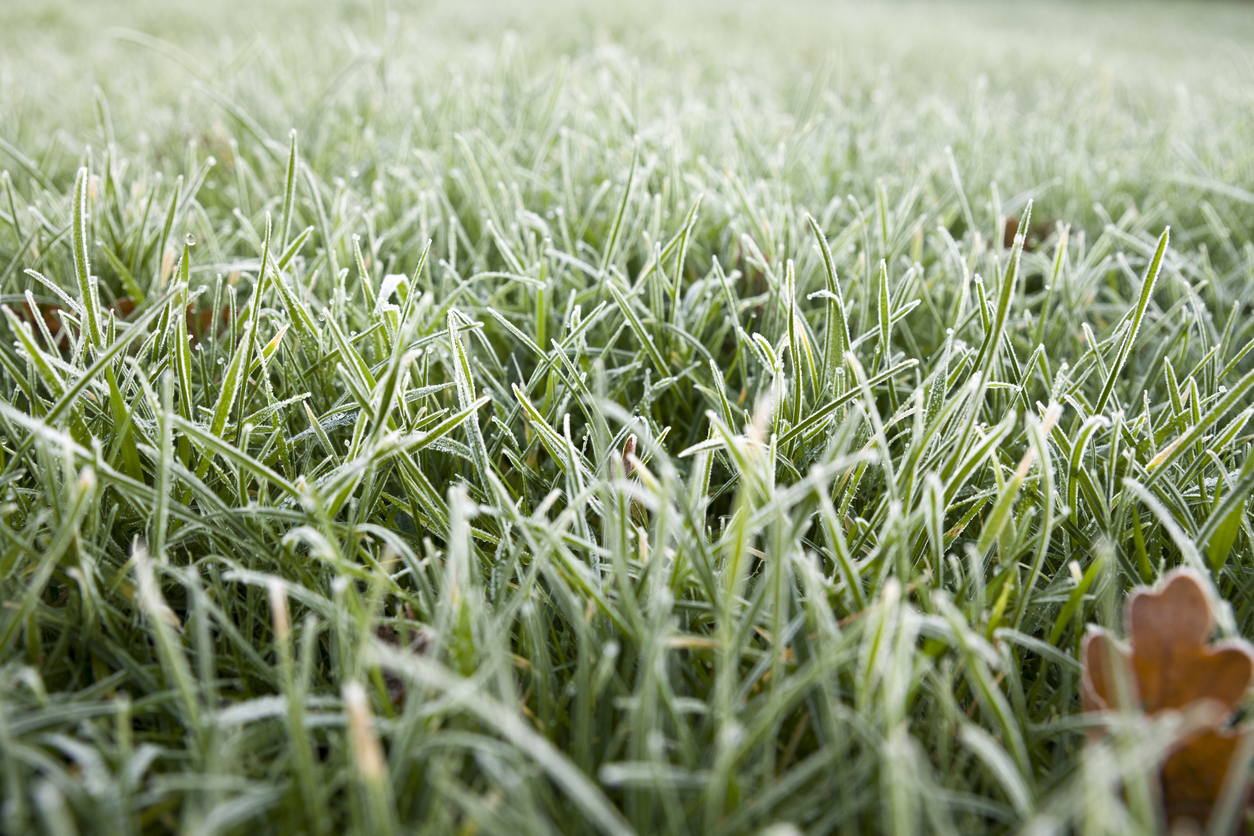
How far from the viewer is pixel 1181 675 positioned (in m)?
0.47

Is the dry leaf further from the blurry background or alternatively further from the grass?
the blurry background

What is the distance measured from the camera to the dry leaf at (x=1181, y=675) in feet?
1.47

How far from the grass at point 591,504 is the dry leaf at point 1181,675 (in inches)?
1.4

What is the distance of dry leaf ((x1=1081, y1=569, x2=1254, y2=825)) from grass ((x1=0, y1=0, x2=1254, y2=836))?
3 cm

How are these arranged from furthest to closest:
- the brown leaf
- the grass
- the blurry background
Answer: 1. the blurry background
2. the brown leaf
3. the grass

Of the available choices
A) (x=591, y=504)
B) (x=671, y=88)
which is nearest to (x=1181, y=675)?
(x=591, y=504)

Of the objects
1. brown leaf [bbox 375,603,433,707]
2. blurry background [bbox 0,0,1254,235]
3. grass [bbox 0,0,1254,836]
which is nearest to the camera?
grass [bbox 0,0,1254,836]

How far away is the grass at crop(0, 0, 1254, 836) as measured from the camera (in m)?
0.44

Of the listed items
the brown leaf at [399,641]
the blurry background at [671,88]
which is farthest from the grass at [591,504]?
the blurry background at [671,88]

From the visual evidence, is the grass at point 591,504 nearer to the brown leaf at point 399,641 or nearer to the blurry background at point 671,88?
the brown leaf at point 399,641

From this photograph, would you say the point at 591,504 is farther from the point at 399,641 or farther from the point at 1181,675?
the point at 1181,675

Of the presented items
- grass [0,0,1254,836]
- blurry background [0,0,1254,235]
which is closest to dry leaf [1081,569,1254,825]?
grass [0,0,1254,836]

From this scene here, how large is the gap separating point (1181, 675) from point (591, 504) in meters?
0.41

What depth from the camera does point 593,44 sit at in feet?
8.55
